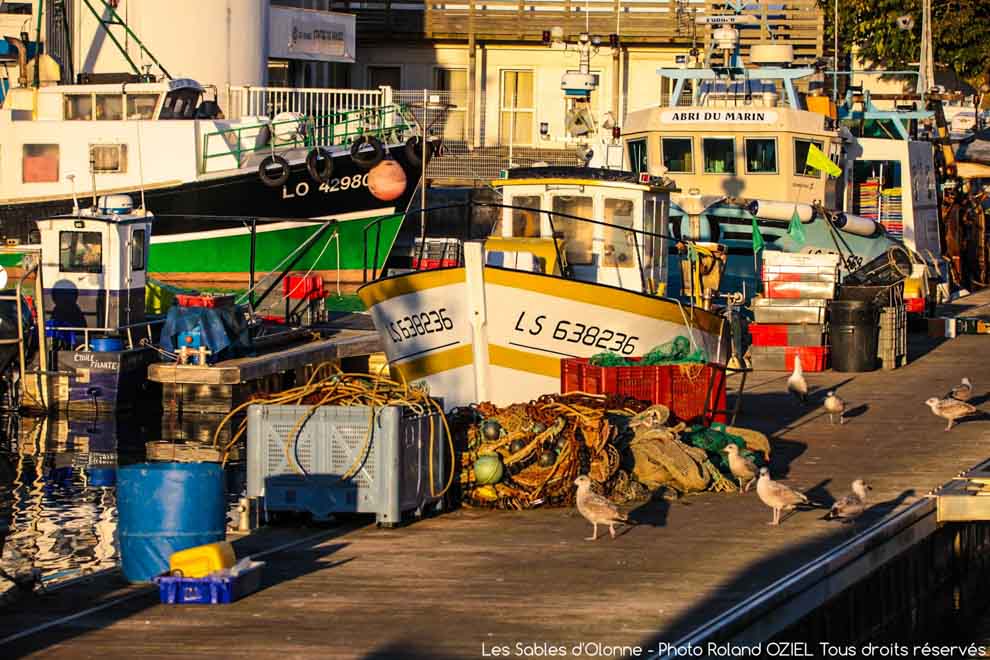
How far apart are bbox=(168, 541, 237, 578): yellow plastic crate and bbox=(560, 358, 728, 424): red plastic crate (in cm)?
620

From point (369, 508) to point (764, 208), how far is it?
19641mm

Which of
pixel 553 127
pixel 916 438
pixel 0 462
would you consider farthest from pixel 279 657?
pixel 553 127

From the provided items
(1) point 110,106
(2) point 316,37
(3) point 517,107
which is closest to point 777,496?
(1) point 110,106

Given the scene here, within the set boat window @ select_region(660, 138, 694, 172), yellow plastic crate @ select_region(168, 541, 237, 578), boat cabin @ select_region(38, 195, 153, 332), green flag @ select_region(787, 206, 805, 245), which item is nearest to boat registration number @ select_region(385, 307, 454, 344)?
yellow plastic crate @ select_region(168, 541, 237, 578)

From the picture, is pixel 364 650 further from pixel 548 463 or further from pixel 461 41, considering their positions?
pixel 461 41

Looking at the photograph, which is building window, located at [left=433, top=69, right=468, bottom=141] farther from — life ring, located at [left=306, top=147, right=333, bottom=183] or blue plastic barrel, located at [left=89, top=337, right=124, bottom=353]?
blue plastic barrel, located at [left=89, top=337, right=124, bottom=353]

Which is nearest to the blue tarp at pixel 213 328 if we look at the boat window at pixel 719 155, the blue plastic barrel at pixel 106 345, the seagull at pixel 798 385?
the blue plastic barrel at pixel 106 345

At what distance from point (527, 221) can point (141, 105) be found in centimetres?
1626

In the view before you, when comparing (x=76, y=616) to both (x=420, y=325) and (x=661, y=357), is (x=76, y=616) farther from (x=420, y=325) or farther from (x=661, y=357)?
(x=661, y=357)

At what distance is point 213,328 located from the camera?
23.3 metres

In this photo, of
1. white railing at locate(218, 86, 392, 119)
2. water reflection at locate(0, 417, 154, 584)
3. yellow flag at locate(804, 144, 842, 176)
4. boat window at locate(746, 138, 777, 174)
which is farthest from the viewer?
white railing at locate(218, 86, 392, 119)

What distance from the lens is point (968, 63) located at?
182 feet

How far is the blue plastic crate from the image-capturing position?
409 inches

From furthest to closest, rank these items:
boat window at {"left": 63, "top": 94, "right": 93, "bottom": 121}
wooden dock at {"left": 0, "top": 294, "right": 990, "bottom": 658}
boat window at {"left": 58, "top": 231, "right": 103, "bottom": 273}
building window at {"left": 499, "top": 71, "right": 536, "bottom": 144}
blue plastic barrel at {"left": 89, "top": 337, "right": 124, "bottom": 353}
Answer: building window at {"left": 499, "top": 71, "right": 536, "bottom": 144} < boat window at {"left": 63, "top": 94, "right": 93, "bottom": 121} < boat window at {"left": 58, "top": 231, "right": 103, "bottom": 273} < blue plastic barrel at {"left": 89, "top": 337, "right": 124, "bottom": 353} < wooden dock at {"left": 0, "top": 294, "right": 990, "bottom": 658}
